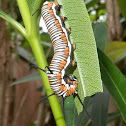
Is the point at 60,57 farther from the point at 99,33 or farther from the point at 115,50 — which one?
the point at 115,50

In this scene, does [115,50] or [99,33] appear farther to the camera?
[115,50]

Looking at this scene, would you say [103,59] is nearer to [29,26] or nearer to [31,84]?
[29,26]

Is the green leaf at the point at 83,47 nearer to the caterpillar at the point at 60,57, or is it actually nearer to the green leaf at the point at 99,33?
the caterpillar at the point at 60,57

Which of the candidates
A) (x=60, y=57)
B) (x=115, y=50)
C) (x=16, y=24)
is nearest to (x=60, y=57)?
(x=60, y=57)

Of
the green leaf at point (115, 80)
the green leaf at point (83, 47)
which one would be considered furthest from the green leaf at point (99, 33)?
the green leaf at point (83, 47)

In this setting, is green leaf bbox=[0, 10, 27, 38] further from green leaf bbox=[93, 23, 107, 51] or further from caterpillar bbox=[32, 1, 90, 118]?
green leaf bbox=[93, 23, 107, 51]

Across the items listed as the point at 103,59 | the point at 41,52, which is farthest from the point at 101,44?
the point at 41,52
